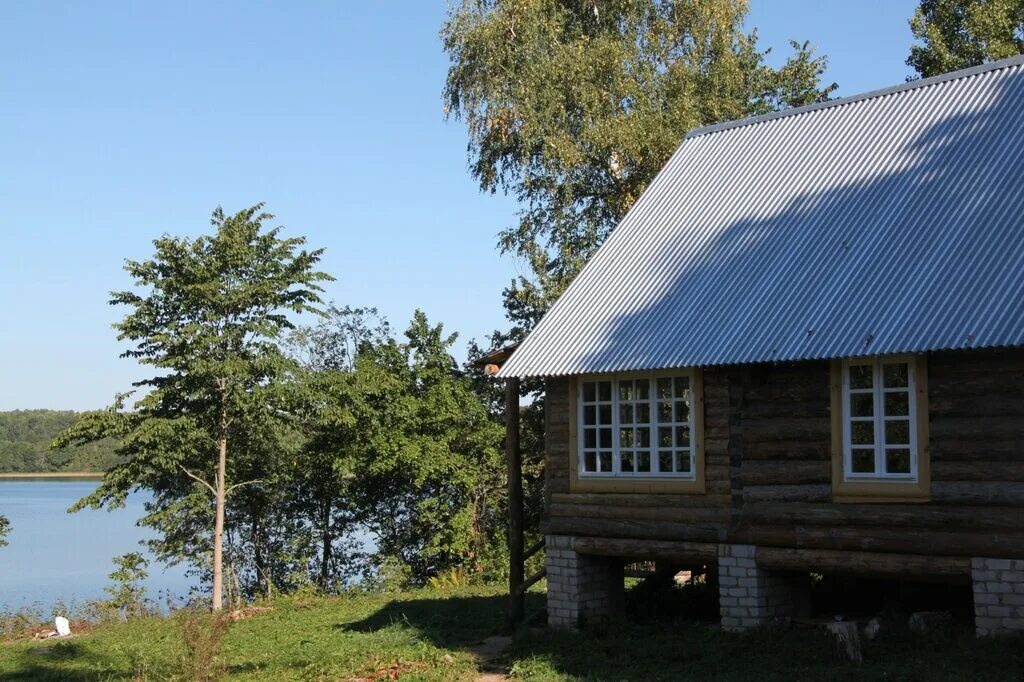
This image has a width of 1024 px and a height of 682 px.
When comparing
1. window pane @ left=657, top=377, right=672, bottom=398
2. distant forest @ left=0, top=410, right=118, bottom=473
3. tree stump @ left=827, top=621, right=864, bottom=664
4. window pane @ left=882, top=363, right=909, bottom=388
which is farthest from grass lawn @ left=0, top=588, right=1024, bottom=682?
distant forest @ left=0, top=410, right=118, bottom=473

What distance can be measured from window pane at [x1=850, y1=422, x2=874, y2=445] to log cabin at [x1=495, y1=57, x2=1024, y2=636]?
3 centimetres

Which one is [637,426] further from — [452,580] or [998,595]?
[452,580]

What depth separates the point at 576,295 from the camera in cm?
1814

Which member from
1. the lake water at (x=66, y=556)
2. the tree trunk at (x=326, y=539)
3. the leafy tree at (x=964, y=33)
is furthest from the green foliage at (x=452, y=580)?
the leafy tree at (x=964, y=33)

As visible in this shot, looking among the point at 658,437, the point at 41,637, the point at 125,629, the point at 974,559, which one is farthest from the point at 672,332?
the point at 41,637

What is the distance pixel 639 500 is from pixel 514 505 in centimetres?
274

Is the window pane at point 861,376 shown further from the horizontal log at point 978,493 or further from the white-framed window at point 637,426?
the white-framed window at point 637,426

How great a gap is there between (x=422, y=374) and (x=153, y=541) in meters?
7.13

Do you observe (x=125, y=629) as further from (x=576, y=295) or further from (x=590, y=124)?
(x=590, y=124)

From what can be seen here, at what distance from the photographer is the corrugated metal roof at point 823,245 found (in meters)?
13.6

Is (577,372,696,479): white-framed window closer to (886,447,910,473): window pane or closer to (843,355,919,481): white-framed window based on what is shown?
(843,355,919,481): white-framed window

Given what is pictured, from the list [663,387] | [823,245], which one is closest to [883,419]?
[823,245]

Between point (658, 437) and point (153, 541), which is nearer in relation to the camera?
point (658, 437)

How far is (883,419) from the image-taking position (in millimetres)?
13633
